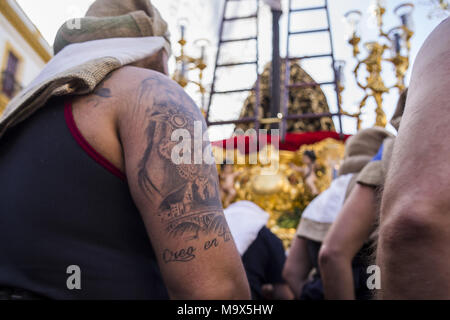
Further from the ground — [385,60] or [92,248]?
[385,60]

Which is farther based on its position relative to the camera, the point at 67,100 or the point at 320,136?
the point at 320,136

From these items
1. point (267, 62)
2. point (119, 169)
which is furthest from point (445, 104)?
point (267, 62)

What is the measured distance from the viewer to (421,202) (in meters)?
0.53

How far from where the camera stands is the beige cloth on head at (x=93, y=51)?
98 cm

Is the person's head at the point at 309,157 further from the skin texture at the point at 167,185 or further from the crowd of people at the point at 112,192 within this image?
the skin texture at the point at 167,185

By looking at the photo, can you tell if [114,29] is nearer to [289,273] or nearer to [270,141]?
[289,273]

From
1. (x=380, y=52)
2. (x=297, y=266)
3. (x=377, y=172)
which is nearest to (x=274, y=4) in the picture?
(x=380, y=52)

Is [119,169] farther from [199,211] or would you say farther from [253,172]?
[253,172]

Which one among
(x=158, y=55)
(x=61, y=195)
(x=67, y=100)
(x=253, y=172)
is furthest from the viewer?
(x=253, y=172)

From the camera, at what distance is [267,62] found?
10.1 m

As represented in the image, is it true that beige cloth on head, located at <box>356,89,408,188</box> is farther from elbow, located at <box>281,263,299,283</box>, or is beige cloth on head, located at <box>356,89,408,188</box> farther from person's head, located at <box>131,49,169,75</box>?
elbow, located at <box>281,263,299,283</box>

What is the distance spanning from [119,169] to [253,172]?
430 centimetres

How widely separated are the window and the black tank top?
259 cm
